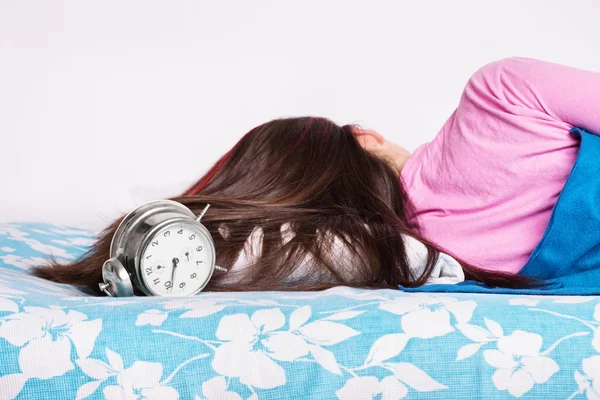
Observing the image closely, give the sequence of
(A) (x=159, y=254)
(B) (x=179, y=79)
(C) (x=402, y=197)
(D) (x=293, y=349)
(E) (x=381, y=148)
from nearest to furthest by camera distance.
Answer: (D) (x=293, y=349), (A) (x=159, y=254), (C) (x=402, y=197), (E) (x=381, y=148), (B) (x=179, y=79)

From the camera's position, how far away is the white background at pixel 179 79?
3199mm

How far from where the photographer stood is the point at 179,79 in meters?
3.24

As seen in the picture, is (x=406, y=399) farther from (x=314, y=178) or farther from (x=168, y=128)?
(x=168, y=128)

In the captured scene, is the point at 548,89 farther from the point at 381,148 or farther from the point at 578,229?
the point at 381,148

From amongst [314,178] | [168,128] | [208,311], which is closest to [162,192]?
[168,128]

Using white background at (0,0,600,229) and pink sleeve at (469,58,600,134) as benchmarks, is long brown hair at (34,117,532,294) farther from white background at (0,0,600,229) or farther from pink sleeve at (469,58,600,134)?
white background at (0,0,600,229)

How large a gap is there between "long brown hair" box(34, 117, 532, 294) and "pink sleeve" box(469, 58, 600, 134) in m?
0.31

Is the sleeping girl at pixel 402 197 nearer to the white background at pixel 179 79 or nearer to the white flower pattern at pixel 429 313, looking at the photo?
the white flower pattern at pixel 429 313

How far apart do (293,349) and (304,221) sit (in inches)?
17.7

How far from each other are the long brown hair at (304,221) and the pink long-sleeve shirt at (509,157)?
90 mm

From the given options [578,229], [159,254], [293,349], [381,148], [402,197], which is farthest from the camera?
[381,148]

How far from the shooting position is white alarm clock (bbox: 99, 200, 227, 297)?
129cm

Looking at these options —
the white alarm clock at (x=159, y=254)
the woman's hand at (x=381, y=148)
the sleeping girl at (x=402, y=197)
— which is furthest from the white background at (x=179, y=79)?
the white alarm clock at (x=159, y=254)

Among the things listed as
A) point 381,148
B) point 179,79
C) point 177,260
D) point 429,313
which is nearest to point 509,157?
point 381,148
